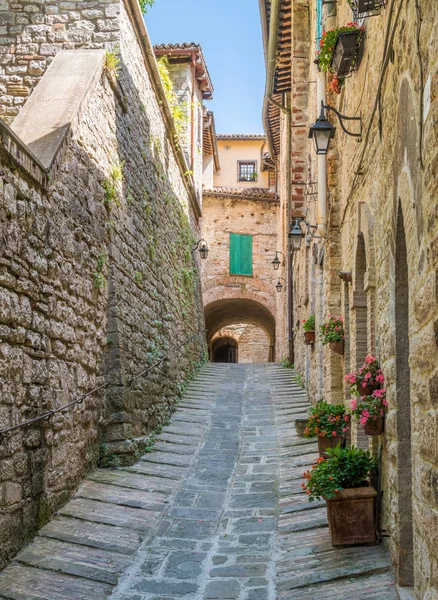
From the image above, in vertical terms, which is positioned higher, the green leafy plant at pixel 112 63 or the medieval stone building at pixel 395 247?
the green leafy plant at pixel 112 63

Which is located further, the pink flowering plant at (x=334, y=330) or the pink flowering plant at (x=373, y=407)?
the pink flowering plant at (x=334, y=330)

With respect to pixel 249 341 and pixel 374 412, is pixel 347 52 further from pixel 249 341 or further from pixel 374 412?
pixel 249 341

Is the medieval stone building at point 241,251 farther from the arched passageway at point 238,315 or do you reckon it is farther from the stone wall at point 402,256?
the stone wall at point 402,256

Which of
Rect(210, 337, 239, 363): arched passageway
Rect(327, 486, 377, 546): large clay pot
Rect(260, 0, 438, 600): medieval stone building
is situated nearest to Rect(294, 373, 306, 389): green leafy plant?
Rect(260, 0, 438, 600): medieval stone building

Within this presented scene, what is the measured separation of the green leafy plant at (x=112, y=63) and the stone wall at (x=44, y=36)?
0.14 metres

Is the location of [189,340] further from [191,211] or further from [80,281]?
[80,281]

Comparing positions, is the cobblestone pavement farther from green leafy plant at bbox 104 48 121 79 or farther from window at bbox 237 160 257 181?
window at bbox 237 160 257 181

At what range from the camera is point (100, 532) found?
512 centimetres

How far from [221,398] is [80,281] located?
19.2ft

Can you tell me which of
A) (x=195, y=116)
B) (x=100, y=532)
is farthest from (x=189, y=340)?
(x=100, y=532)

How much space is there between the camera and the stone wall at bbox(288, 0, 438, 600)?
9.29 ft

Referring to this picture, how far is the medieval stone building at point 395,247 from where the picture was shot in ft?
9.37

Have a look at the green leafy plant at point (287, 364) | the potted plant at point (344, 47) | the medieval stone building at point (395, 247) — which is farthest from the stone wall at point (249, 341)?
the potted plant at point (344, 47)

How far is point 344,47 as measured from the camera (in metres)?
5.95
